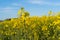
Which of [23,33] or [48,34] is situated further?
[23,33]

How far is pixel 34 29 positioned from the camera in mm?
7289

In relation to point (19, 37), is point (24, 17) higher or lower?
higher

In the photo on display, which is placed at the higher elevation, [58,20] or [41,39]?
[58,20]

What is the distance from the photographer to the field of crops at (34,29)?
7.08 metres

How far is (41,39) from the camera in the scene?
7152 mm

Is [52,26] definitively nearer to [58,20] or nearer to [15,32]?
[58,20]

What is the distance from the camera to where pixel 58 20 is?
7.18 metres

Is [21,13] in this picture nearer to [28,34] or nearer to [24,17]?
[24,17]

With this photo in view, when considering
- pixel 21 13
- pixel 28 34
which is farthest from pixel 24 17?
pixel 28 34

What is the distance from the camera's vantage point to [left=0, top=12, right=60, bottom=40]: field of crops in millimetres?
7078

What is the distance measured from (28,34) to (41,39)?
1.37 ft

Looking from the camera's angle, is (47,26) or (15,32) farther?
(15,32)

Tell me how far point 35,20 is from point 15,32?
738 millimetres

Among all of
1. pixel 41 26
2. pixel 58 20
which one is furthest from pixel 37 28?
pixel 58 20
